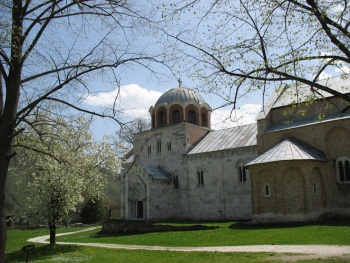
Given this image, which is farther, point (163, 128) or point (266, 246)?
point (163, 128)

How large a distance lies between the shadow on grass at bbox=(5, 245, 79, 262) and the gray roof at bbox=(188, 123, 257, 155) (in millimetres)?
14558

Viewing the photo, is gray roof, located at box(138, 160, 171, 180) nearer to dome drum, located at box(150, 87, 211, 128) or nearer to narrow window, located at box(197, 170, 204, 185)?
narrow window, located at box(197, 170, 204, 185)

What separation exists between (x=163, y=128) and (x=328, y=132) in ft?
48.9

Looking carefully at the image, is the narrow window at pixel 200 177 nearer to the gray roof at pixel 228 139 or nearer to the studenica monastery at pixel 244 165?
the studenica monastery at pixel 244 165

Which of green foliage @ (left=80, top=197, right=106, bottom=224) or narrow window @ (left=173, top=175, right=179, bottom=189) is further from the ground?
narrow window @ (left=173, top=175, right=179, bottom=189)

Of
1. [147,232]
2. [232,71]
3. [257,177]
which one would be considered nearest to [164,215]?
[147,232]

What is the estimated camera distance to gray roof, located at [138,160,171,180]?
3012 cm

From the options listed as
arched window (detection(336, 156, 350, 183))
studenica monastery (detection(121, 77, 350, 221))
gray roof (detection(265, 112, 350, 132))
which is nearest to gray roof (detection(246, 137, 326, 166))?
studenica monastery (detection(121, 77, 350, 221))

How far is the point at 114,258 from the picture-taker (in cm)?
1403

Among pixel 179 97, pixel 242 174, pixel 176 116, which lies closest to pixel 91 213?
pixel 176 116

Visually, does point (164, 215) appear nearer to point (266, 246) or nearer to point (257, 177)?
point (257, 177)

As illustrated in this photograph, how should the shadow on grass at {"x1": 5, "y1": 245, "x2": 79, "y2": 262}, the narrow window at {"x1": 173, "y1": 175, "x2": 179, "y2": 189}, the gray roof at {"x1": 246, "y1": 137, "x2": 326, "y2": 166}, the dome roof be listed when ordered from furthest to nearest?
1. the dome roof
2. the narrow window at {"x1": 173, "y1": 175, "x2": 179, "y2": 189}
3. the gray roof at {"x1": 246, "y1": 137, "x2": 326, "y2": 166}
4. the shadow on grass at {"x1": 5, "y1": 245, "x2": 79, "y2": 262}

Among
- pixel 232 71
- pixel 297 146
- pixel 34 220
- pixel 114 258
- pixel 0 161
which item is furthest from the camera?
pixel 297 146

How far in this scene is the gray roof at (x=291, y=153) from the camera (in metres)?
21.1
